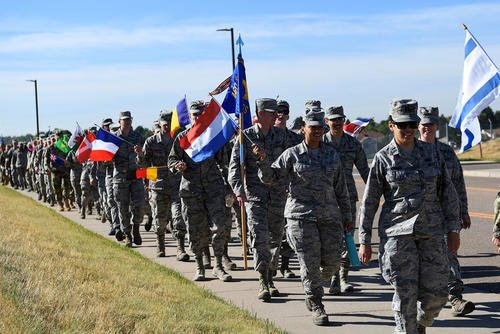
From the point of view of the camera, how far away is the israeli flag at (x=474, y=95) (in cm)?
956

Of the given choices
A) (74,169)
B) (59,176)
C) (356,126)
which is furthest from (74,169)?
(356,126)

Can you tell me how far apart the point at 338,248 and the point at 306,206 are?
50cm

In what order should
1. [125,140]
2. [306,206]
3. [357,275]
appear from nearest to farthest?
1. [306,206]
2. [357,275]
3. [125,140]

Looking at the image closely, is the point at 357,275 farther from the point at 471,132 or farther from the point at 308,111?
the point at 308,111

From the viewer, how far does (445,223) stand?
652 centimetres

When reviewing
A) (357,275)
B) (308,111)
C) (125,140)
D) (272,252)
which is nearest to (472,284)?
(357,275)

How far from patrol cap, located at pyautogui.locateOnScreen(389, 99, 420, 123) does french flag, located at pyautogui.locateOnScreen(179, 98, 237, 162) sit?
14.9 ft

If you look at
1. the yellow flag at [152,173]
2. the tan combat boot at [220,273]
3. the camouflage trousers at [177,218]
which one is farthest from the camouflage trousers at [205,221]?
the yellow flag at [152,173]

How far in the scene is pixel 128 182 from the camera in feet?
46.9

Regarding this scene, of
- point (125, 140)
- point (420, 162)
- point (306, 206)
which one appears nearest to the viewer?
point (420, 162)

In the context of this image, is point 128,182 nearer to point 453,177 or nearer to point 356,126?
point 356,126

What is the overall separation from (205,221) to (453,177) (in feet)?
12.3

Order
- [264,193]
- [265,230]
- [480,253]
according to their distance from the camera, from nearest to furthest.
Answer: [265,230], [264,193], [480,253]

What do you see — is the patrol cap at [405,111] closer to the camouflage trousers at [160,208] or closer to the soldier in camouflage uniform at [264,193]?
the soldier in camouflage uniform at [264,193]
